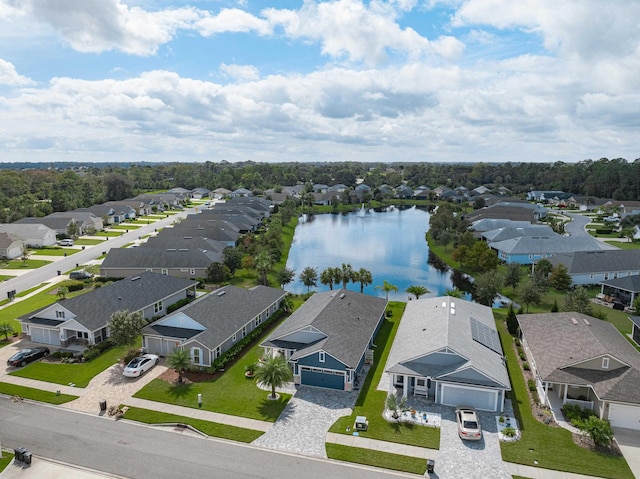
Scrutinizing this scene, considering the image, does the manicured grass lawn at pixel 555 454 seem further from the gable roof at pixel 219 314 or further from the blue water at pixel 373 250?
the blue water at pixel 373 250

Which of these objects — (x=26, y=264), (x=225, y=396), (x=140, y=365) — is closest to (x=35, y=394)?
(x=140, y=365)

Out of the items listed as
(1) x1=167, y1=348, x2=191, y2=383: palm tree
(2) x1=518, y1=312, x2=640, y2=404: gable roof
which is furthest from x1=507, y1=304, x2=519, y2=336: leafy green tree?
(1) x1=167, y1=348, x2=191, y2=383: palm tree

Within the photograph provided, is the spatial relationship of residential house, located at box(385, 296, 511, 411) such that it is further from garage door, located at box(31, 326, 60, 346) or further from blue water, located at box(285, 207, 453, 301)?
garage door, located at box(31, 326, 60, 346)

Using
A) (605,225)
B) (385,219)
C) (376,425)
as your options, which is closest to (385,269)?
(376,425)

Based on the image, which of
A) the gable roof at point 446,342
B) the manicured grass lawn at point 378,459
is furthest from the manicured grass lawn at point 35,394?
the gable roof at point 446,342

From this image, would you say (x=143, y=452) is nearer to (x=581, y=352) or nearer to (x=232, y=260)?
(x=581, y=352)

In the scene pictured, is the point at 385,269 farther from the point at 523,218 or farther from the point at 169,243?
the point at 523,218
